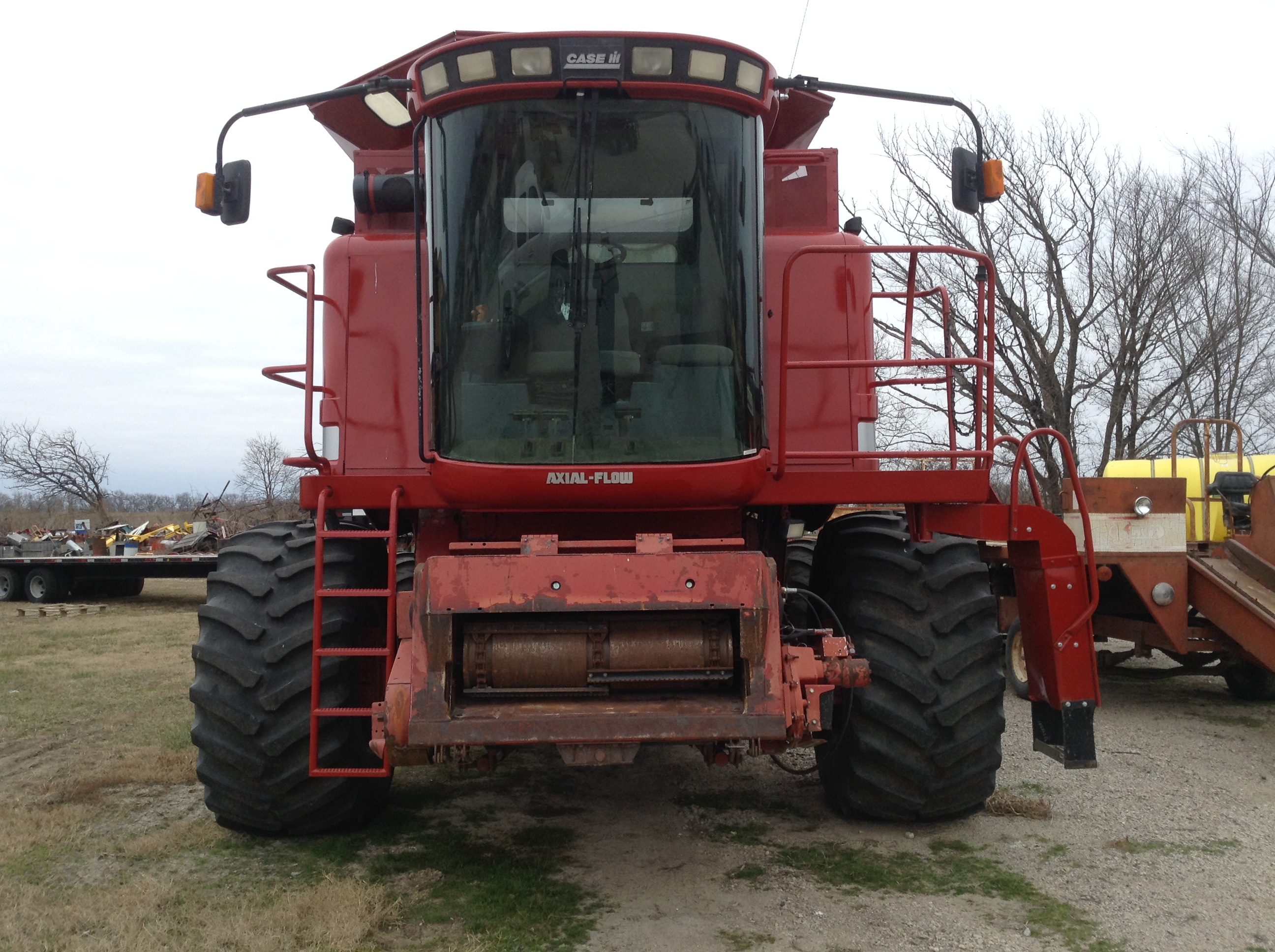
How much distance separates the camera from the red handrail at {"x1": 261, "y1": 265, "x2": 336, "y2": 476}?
14.7 feet

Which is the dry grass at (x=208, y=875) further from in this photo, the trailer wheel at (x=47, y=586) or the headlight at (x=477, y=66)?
the trailer wheel at (x=47, y=586)

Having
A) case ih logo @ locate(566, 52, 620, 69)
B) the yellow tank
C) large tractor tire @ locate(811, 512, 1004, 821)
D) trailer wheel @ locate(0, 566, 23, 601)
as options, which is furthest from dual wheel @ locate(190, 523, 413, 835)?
trailer wheel @ locate(0, 566, 23, 601)

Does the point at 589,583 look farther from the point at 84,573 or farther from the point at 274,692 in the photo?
the point at 84,573

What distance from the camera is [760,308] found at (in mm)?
4363

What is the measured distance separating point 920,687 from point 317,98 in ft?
11.7

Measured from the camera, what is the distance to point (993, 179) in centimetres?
491

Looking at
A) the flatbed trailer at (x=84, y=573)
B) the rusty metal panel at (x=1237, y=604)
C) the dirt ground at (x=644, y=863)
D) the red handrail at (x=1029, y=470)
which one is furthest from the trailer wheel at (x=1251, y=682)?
the flatbed trailer at (x=84, y=573)

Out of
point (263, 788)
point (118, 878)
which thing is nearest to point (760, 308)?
point (263, 788)

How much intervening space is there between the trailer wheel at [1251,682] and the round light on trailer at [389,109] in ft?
23.8

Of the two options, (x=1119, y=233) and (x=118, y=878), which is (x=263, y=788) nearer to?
(x=118, y=878)

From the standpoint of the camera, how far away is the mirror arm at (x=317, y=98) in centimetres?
438

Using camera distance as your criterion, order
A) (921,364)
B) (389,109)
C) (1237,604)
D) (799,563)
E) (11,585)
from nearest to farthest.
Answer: (921,364), (389,109), (799,563), (1237,604), (11,585)

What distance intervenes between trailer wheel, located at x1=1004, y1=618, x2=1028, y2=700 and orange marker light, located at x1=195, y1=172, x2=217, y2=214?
6.86m

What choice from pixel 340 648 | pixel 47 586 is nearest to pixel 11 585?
pixel 47 586
